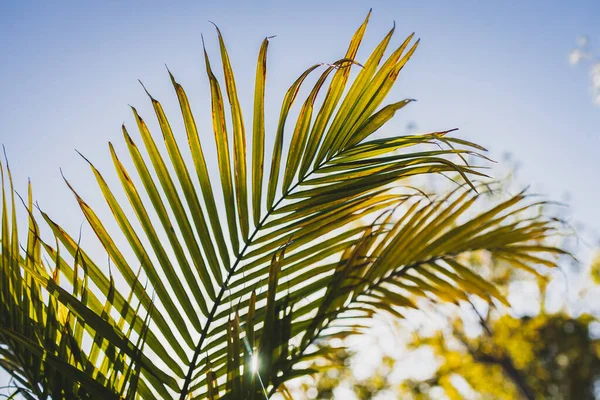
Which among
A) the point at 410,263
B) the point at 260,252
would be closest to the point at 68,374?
the point at 260,252

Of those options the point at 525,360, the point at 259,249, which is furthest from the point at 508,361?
the point at 259,249

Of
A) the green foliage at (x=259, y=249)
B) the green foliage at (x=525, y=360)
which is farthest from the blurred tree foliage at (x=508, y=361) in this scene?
the green foliage at (x=259, y=249)

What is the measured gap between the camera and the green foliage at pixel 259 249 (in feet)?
3.39

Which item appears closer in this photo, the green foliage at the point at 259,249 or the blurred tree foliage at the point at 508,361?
the green foliage at the point at 259,249

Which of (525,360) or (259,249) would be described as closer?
(259,249)

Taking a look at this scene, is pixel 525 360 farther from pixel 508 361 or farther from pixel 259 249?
pixel 259 249

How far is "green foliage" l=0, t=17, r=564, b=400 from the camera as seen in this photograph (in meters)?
1.03

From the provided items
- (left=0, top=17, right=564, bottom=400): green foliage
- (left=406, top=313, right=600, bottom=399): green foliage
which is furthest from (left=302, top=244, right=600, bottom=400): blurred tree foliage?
(left=0, top=17, right=564, bottom=400): green foliage

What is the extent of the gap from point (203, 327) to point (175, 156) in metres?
0.47

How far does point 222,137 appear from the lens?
1.17 m

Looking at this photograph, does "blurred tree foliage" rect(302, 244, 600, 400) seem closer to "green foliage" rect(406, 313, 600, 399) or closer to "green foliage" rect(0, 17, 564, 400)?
"green foliage" rect(406, 313, 600, 399)

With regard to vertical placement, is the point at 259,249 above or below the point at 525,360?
above

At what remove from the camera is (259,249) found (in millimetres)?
1242

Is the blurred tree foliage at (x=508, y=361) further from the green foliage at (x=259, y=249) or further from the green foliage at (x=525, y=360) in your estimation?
the green foliage at (x=259, y=249)
